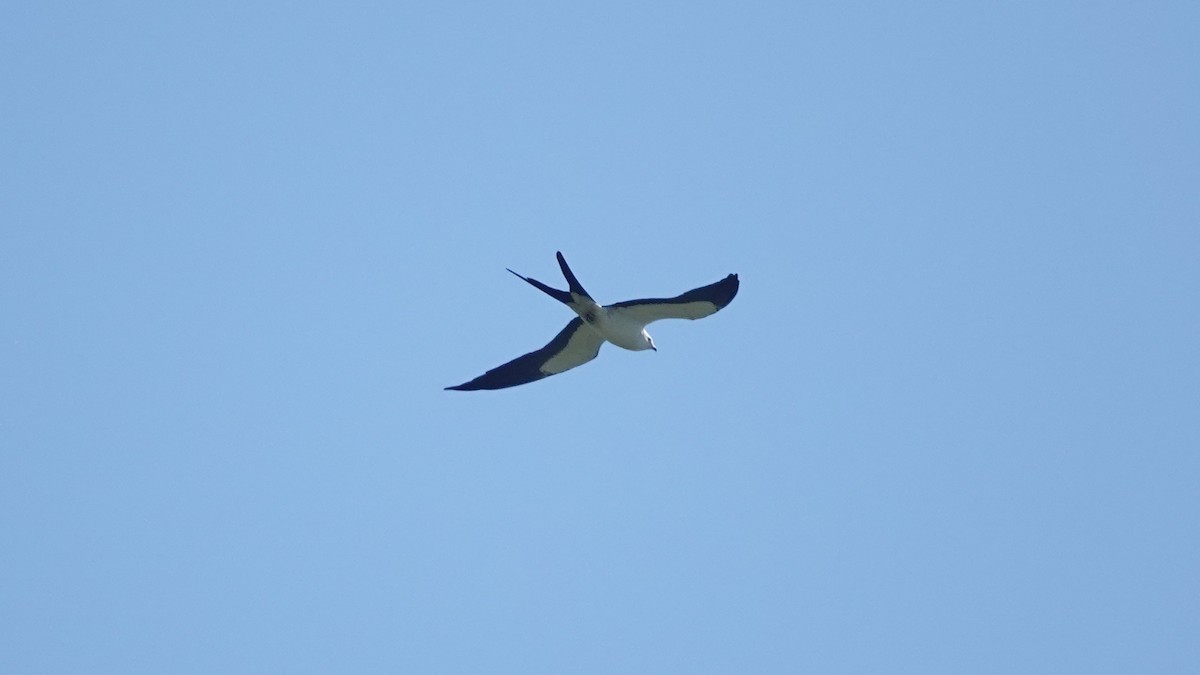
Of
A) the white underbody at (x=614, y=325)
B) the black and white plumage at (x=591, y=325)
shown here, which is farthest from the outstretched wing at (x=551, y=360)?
the white underbody at (x=614, y=325)

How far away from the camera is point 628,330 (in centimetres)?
1784

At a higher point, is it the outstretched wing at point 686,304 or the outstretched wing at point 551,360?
the outstretched wing at point 686,304

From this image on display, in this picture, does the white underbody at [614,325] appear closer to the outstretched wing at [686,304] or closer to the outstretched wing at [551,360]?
the outstretched wing at [686,304]

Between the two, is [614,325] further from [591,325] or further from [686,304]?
[686,304]

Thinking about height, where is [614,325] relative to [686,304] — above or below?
below

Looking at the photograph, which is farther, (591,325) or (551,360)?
(551,360)

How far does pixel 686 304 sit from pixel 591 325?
1357 millimetres

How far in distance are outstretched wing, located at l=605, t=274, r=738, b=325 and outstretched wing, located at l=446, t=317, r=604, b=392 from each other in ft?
2.60

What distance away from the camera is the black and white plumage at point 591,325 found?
56.4 ft

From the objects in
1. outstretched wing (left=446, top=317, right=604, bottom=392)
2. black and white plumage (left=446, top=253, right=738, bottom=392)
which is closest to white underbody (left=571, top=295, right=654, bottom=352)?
black and white plumage (left=446, top=253, right=738, bottom=392)

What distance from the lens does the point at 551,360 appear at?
1872 cm

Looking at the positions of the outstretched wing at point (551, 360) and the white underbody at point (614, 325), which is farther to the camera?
the outstretched wing at point (551, 360)

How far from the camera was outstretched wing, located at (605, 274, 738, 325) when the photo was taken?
17125 millimetres

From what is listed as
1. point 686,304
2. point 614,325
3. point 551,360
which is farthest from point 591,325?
point 686,304
